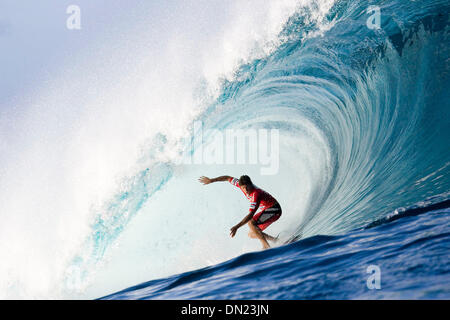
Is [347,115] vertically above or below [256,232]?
above

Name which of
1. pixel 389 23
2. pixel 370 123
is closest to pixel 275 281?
pixel 370 123

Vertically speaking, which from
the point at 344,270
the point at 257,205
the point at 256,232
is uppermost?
the point at 257,205

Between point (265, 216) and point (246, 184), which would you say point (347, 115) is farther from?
point (246, 184)

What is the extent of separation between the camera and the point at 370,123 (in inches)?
324

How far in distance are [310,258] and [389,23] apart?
20.2ft

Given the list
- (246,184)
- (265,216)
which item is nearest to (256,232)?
(265,216)

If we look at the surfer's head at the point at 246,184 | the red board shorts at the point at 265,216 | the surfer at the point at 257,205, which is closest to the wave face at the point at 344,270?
the surfer at the point at 257,205

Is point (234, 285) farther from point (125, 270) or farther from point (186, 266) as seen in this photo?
point (125, 270)

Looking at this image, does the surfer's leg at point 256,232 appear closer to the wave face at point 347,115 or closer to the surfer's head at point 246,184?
the surfer's head at point 246,184

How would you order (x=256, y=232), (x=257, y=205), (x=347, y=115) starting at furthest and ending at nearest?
1. (x=347, y=115)
2. (x=256, y=232)
3. (x=257, y=205)

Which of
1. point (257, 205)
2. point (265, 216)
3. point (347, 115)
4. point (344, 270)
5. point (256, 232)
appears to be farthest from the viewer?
Result: point (347, 115)

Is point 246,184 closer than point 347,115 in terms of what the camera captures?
Yes

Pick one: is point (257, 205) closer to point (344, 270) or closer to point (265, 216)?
point (265, 216)

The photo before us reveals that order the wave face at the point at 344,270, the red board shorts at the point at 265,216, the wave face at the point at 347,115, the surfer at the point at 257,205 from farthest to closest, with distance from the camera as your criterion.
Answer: the wave face at the point at 347,115
the red board shorts at the point at 265,216
the surfer at the point at 257,205
the wave face at the point at 344,270
